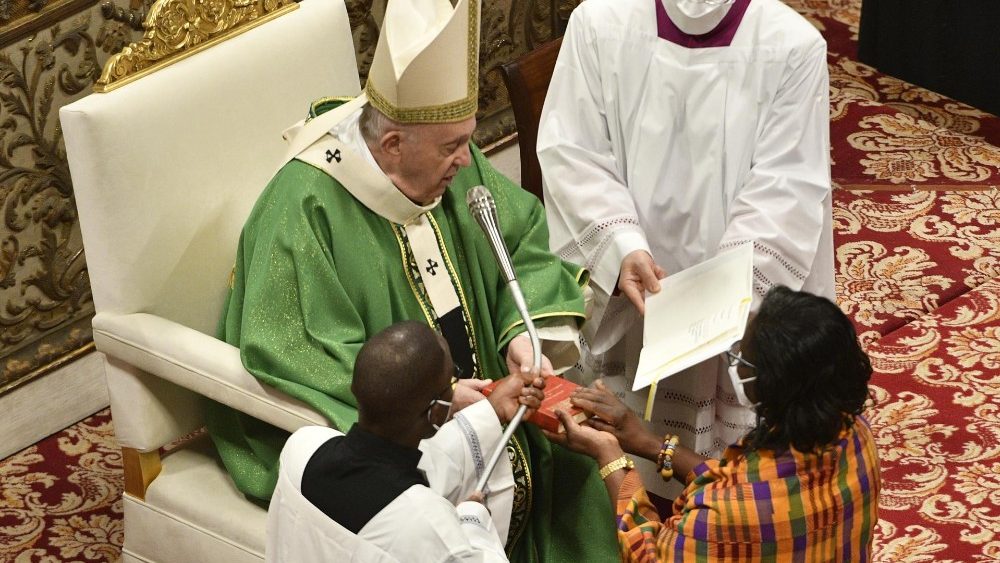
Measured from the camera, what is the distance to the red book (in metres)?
2.92

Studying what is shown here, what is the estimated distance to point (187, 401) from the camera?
329 cm

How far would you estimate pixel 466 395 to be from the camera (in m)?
2.91

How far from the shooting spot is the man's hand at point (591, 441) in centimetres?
286

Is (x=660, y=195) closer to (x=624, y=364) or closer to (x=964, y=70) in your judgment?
(x=624, y=364)

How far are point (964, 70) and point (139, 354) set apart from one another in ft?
14.0

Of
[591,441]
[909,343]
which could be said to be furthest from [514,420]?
[909,343]

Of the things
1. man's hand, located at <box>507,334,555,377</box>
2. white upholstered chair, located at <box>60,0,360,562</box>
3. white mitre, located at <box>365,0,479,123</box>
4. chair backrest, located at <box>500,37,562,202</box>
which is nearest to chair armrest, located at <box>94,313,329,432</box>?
white upholstered chair, located at <box>60,0,360,562</box>

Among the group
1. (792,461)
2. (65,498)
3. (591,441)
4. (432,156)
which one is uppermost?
(432,156)

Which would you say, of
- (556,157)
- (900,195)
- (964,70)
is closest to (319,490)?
(556,157)

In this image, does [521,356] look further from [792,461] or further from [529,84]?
[529,84]

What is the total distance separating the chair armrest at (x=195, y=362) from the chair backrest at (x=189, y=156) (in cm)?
7

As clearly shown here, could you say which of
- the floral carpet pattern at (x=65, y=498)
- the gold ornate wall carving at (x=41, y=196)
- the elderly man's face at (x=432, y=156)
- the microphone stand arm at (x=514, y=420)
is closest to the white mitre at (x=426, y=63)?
the elderly man's face at (x=432, y=156)

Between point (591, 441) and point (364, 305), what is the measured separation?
1.89 ft

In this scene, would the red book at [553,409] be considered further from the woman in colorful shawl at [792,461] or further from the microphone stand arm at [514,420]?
the woman in colorful shawl at [792,461]
